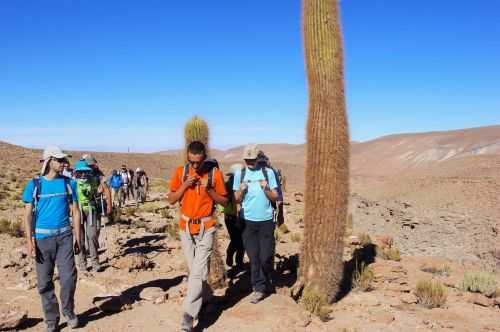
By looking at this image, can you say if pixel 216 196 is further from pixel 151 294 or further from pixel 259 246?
pixel 151 294

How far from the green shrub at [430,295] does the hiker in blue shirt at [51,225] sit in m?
4.98

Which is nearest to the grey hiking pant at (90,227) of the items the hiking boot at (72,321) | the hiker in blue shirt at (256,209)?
the hiking boot at (72,321)

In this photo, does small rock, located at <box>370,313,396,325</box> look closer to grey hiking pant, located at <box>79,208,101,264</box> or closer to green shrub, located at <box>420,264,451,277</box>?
green shrub, located at <box>420,264,451,277</box>

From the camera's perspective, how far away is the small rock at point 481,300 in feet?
21.5

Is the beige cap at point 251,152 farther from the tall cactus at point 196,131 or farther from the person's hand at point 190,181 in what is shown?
the tall cactus at point 196,131

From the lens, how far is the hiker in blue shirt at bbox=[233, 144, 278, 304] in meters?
5.14

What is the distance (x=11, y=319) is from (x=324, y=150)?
427 cm

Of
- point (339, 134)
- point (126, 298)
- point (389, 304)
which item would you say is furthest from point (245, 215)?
point (389, 304)

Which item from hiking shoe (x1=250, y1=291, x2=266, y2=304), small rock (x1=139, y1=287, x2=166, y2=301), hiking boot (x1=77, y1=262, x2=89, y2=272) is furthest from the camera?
hiking boot (x1=77, y1=262, x2=89, y2=272)

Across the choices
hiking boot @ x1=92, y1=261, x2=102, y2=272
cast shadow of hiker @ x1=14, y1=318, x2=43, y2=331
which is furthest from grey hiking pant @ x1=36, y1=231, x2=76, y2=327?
hiking boot @ x1=92, y1=261, x2=102, y2=272

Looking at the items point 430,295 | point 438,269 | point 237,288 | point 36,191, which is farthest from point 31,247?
point 438,269

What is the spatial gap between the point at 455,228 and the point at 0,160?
3980 cm

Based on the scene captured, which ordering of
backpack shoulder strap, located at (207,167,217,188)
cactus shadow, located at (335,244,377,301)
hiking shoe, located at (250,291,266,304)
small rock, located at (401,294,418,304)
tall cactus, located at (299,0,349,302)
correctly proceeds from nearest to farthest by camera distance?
backpack shoulder strap, located at (207,167,217,188), hiking shoe, located at (250,291,266,304), tall cactus, located at (299,0,349,302), small rock, located at (401,294,418,304), cactus shadow, located at (335,244,377,301)

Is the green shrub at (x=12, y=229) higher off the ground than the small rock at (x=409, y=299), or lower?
higher
